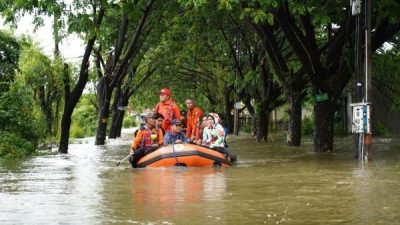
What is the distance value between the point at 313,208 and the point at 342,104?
2941 centimetres

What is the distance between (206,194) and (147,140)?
5683 mm

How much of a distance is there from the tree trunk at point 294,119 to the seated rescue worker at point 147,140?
8562 millimetres

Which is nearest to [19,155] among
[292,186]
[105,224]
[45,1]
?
[45,1]

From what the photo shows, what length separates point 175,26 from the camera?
88.8 feet

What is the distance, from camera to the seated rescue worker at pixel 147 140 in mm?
14367

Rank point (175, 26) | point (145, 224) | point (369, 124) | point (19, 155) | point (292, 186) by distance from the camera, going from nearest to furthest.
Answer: point (145, 224) → point (292, 186) → point (369, 124) → point (19, 155) → point (175, 26)

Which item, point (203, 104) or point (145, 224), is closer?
point (145, 224)

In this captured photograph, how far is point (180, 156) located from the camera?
13.8 meters

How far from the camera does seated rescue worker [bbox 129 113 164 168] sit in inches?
566

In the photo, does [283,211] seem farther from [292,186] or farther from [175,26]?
[175,26]

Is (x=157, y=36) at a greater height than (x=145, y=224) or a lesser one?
greater

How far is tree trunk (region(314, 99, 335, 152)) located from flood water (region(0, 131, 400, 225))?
3727 millimetres

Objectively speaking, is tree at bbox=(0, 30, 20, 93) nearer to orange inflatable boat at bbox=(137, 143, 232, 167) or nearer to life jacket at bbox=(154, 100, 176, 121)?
life jacket at bbox=(154, 100, 176, 121)

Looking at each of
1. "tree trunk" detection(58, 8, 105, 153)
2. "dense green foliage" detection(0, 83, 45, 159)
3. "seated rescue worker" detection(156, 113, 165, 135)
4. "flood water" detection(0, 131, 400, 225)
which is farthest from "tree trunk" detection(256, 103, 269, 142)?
"seated rescue worker" detection(156, 113, 165, 135)
